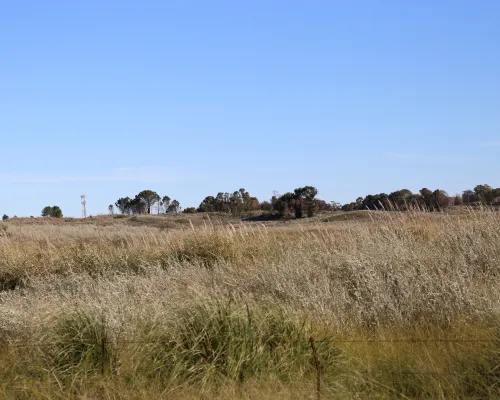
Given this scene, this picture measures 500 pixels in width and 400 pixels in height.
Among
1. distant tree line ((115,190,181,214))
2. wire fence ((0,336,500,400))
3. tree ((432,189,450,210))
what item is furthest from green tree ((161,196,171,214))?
wire fence ((0,336,500,400))

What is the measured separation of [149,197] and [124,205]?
5.08m

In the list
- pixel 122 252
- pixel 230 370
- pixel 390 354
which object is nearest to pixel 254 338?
pixel 230 370

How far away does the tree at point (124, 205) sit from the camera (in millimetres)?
81500

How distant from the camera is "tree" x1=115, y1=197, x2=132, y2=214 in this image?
3209 inches

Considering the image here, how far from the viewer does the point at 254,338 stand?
26.2 feet

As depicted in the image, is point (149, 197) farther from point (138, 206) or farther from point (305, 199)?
point (305, 199)

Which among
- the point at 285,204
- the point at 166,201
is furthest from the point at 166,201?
the point at 285,204

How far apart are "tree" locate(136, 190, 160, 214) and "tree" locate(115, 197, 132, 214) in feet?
8.49

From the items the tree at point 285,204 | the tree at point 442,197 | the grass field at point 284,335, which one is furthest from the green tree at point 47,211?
the grass field at point 284,335

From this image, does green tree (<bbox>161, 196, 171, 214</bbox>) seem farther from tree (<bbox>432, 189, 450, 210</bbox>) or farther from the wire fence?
the wire fence

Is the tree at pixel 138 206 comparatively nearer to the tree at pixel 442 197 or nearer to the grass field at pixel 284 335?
the tree at pixel 442 197

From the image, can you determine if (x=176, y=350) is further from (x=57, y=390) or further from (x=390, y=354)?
(x=390, y=354)

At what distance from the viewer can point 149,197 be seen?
78438 millimetres

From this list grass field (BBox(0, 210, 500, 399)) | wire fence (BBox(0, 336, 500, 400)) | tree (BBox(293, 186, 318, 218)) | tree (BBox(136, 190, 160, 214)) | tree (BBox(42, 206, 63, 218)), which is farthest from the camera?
tree (BBox(136, 190, 160, 214))
